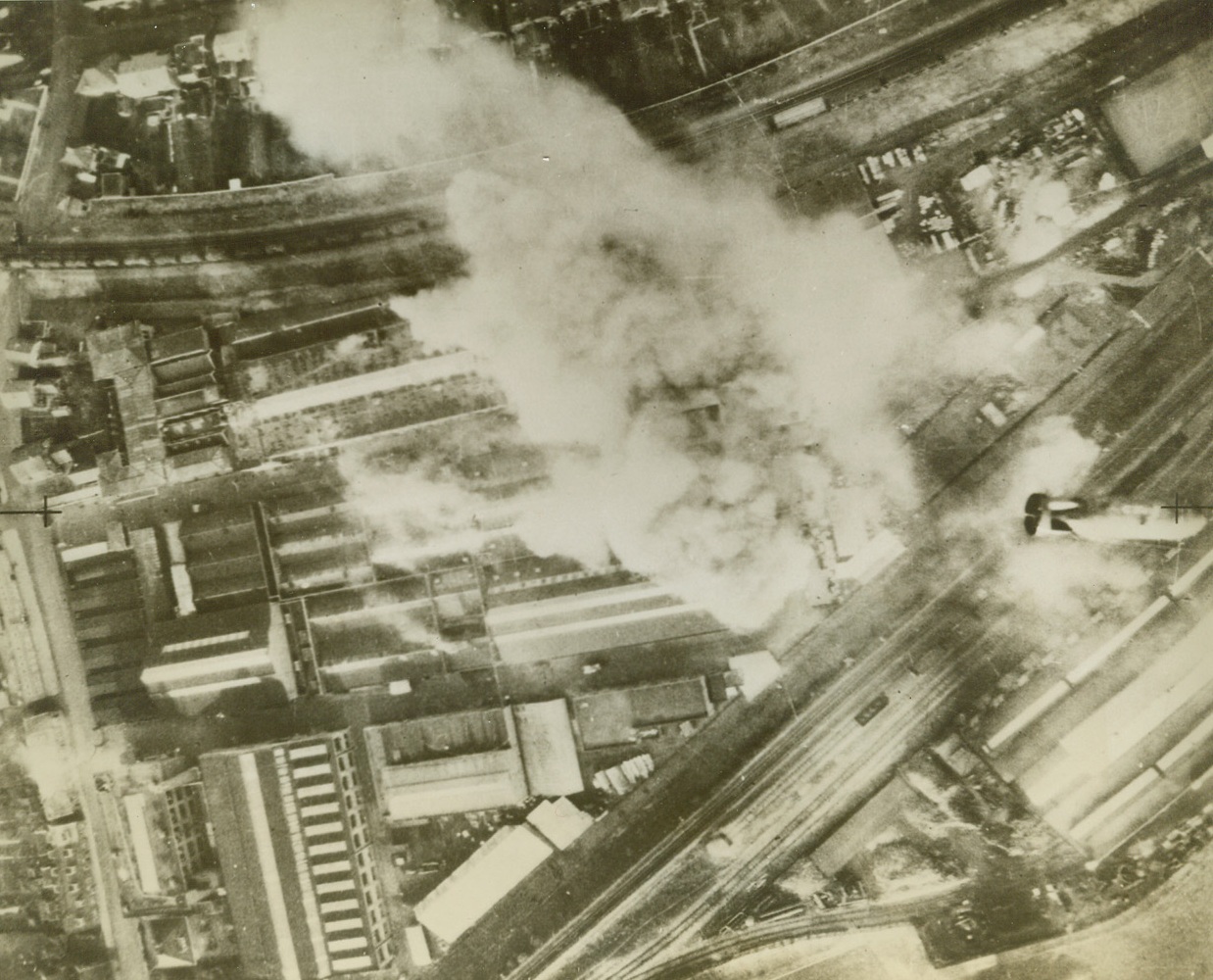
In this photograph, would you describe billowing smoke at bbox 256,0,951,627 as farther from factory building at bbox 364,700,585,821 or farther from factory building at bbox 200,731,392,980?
factory building at bbox 200,731,392,980

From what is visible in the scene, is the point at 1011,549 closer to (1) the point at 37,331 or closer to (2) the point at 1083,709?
(2) the point at 1083,709

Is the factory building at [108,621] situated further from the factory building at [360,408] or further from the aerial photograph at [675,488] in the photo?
the factory building at [360,408]

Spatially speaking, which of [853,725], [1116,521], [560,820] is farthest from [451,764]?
[1116,521]

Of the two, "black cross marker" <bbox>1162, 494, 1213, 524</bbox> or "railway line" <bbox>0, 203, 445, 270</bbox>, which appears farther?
"railway line" <bbox>0, 203, 445, 270</bbox>

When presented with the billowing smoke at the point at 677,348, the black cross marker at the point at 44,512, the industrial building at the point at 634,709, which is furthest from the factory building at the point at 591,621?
the black cross marker at the point at 44,512

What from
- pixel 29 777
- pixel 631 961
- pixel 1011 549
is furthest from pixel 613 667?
pixel 29 777

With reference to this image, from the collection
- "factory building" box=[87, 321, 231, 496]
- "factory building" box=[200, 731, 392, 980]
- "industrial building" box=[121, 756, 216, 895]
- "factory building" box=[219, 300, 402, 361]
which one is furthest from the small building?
"industrial building" box=[121, 756, 216, 895]

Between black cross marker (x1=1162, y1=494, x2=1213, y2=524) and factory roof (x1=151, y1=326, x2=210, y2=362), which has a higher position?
factory roof (x1=151, y1=326, x2=210, y2=362)
